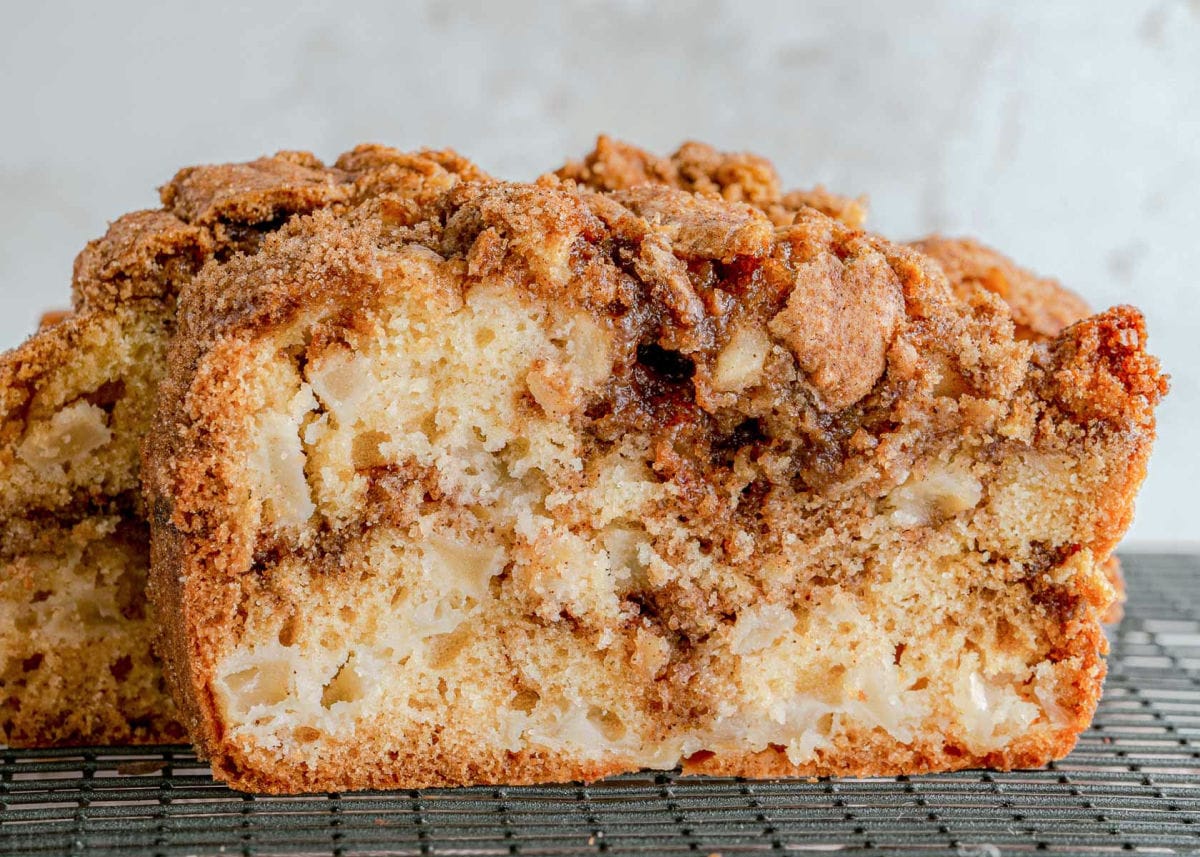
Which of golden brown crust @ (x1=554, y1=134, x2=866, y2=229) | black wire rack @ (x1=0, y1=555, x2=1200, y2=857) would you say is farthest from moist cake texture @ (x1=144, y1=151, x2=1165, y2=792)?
golden brown crust @ (x1=554, y1=134, x2=866, y2=229)

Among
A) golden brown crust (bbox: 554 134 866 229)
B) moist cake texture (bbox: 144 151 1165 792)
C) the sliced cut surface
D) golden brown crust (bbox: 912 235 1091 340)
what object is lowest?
the sliced cut surface

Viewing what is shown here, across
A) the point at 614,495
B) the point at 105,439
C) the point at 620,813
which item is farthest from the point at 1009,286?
the point at 105,439

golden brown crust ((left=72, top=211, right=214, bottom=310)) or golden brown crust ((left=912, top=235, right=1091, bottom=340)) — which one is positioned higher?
golden brown crust ((left=912, top=235, right=1091, bottom=340))

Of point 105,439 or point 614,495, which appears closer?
point 614,495

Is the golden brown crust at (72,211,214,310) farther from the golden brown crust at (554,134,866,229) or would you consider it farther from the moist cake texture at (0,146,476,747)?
Answer: the golden brown crust at (554,134,866,229)

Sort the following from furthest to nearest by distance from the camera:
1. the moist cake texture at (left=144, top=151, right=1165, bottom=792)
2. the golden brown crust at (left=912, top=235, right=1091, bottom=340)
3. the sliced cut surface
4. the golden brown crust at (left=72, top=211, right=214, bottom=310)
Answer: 1. the golden brown crust at (left=912, top=235, right=1091, bottom=340)
2. the sliced cut surface
3. the golden brown crust at (left=72, top=211, right=214, bottom=310)
4. the moist cake texture at (left=144, top=151, right=1165, bottom=792)

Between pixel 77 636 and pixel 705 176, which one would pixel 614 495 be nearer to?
pixel 705 176
